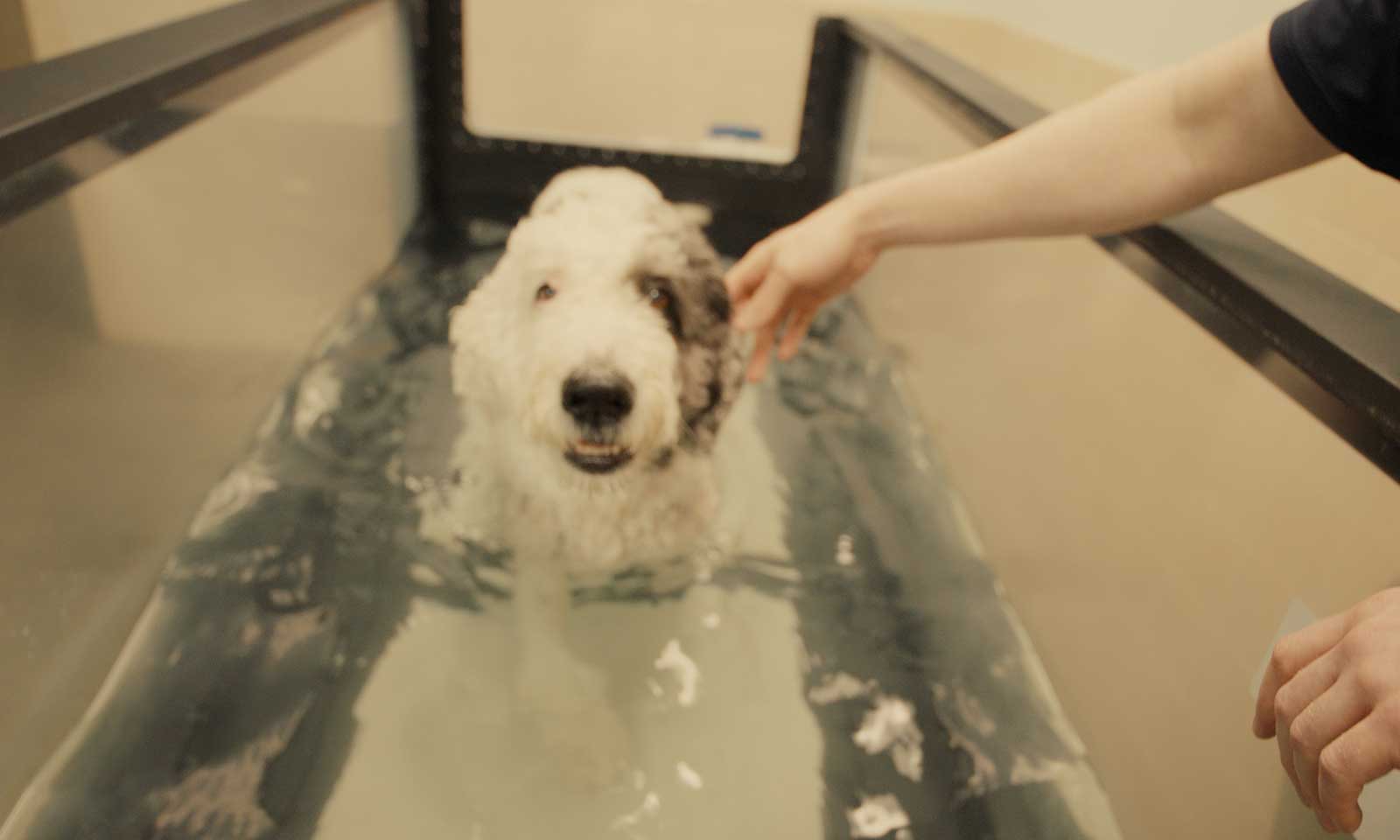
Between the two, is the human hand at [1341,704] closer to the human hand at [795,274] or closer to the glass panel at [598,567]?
the glass panel at [598,567]

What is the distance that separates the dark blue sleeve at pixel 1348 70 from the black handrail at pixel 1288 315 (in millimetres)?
116

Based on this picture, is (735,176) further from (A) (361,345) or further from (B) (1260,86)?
(B) (1260,86)

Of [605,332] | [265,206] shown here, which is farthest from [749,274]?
[265,206]

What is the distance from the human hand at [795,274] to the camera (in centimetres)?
113

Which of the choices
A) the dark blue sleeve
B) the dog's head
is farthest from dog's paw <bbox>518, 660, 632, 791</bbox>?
the dark blue sleeve

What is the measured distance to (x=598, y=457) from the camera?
3.49ft

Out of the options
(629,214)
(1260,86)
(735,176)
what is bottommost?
(735,176)

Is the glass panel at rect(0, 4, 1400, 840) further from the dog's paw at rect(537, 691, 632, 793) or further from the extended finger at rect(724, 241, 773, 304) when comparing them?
the extended finger at rect(724, 241, 773, 304)

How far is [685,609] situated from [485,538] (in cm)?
32

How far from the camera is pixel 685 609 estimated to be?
1.45 m

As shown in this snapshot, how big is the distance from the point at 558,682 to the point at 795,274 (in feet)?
2.09

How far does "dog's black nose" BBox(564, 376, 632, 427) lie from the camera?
1.01m

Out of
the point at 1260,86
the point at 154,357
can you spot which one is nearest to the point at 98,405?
the point at 154,357

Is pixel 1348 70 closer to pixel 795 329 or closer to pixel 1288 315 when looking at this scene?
pixel 1288 315
